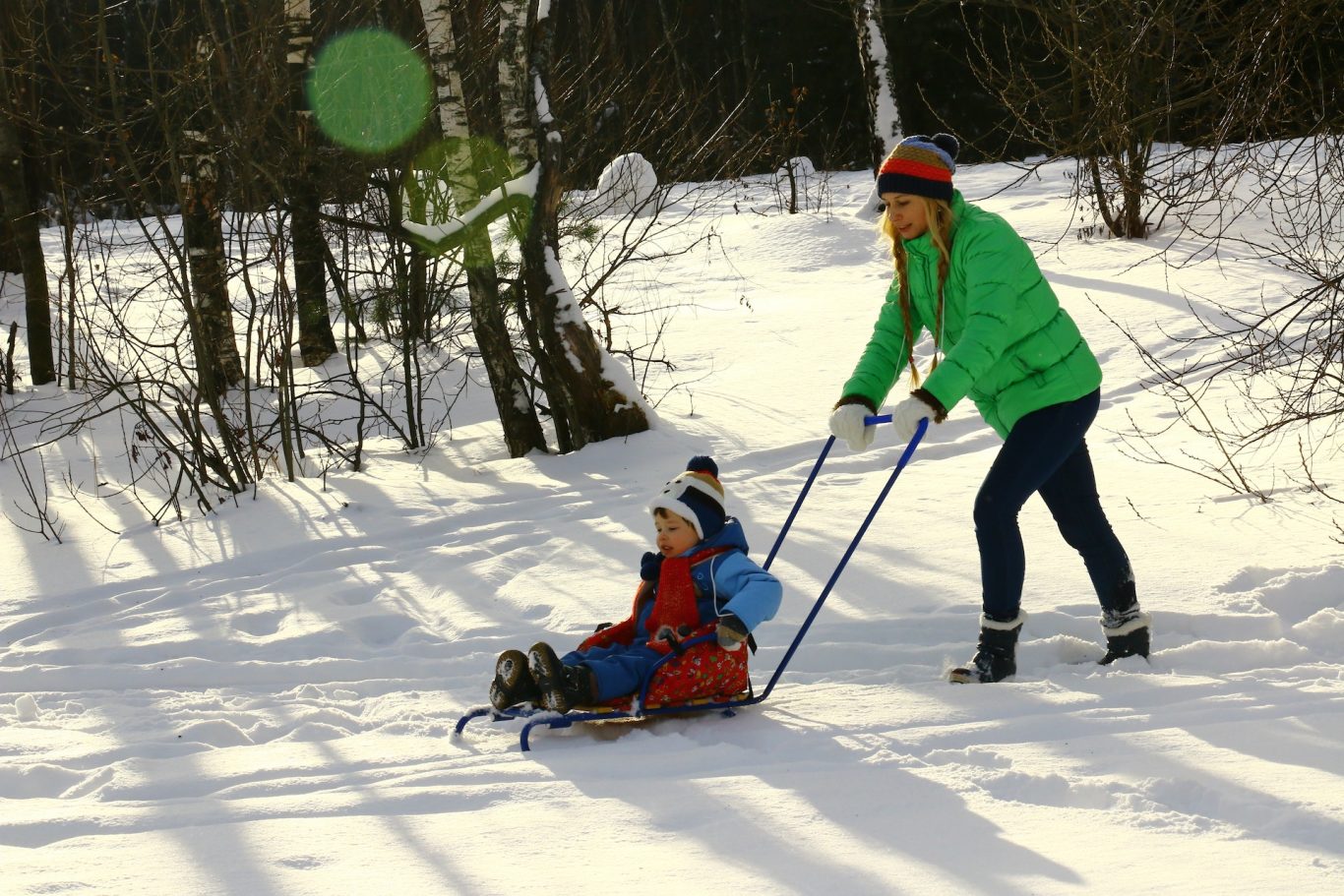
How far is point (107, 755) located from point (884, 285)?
29.5ft

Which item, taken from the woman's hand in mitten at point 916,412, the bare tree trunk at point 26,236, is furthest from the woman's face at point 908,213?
the bare tree trunk at point 26,236

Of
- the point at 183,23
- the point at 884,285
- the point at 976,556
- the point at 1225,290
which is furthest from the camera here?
the point at 884,285

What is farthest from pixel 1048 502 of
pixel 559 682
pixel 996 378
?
pixel 559 682

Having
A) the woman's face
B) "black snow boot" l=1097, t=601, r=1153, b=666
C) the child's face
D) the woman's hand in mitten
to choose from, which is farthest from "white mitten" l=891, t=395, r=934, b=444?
"black snow boot" l=1097, t=601, r=1153, b=666

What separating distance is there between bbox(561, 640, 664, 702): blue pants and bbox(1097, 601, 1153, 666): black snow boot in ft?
4.78

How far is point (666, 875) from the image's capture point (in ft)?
9.22

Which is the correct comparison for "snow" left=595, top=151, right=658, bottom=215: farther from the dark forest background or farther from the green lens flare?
the green lens flare

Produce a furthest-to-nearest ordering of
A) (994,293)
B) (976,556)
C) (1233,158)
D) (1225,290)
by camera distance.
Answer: (1225,290) → (976,556) → (1233,158) → (994,293)

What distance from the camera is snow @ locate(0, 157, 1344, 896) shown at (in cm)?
289

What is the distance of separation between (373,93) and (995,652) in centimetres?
522

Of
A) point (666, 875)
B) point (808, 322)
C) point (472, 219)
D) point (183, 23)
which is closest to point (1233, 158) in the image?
point (666, 875)

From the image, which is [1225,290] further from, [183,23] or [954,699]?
[183,23]

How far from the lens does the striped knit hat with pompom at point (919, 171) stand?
3.65 metres

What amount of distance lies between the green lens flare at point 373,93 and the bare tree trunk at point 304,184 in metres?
0.20
